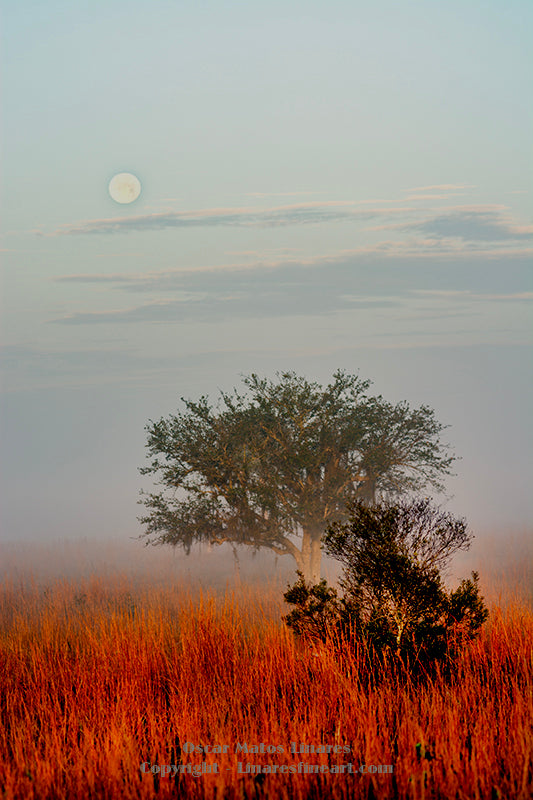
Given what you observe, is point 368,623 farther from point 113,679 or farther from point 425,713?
point 113,679

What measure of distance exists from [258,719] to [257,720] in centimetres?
7

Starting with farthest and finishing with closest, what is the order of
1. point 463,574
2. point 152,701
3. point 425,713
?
point 463,574 < point 152,701 < point 425,713

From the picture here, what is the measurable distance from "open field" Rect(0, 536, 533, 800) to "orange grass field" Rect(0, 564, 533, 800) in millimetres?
25

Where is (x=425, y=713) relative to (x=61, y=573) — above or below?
below

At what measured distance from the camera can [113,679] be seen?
11.0m

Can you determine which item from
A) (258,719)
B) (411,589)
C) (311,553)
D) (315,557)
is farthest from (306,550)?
(258,719)

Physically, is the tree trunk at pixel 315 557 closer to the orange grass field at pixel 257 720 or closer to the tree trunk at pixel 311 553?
the tree trunk at pixel 311 553

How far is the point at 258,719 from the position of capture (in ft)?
30.2

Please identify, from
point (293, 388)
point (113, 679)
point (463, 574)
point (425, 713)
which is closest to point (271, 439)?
point (293, 388)

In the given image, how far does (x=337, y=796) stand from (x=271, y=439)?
17.5 metres

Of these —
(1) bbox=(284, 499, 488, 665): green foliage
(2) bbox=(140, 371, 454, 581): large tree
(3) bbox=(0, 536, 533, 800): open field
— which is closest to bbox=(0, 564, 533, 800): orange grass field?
(3) bbox=(0, 536, 533, 800): open field

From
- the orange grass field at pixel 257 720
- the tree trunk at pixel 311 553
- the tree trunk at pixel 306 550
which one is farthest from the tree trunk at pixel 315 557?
the orange grass field at pixel 257 720

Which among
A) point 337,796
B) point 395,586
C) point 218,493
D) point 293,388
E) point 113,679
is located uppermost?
point 293,388

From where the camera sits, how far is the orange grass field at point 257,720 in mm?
7113
